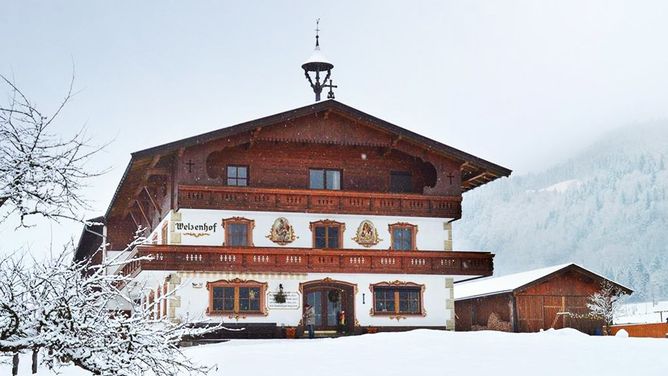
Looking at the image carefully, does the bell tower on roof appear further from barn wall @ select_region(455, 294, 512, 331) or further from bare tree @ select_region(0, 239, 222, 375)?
bare tree @ select_region(0, 239, 222, 375)

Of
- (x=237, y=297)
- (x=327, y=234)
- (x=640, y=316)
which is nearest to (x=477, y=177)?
(x=327, y=234)

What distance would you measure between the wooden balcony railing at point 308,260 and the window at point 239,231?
1213 mm

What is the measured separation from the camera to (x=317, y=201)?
34625 millimetres

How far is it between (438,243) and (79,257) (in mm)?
25145

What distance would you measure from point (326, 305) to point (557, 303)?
14210 millimetres

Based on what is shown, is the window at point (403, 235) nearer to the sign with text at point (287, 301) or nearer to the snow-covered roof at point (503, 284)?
the sign with text at point (287, 301)

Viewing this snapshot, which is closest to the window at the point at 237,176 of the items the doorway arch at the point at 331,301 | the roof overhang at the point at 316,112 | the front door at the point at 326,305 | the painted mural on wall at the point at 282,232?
the roof overhang at the point at 316,112

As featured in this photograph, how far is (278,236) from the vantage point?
1352 inches

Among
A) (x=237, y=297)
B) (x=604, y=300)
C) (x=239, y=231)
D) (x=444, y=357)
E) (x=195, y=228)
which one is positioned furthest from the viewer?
(x=604, y=300)

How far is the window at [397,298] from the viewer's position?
34906 millimetres

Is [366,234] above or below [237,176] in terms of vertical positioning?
below

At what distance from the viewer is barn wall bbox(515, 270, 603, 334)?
142 feet

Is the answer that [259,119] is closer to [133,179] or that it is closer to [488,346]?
[133,179]

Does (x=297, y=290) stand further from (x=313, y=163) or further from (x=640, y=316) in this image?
(x=640, y=316)
